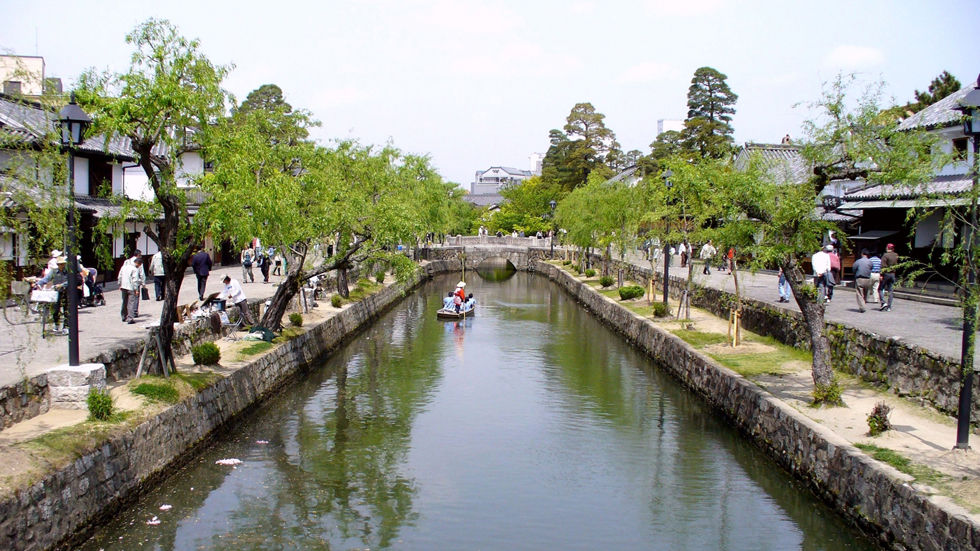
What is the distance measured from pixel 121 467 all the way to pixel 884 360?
566 inches

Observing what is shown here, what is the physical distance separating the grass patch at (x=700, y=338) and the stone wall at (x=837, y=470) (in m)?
0.84

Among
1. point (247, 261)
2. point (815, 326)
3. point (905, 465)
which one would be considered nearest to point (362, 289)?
point (247, 261)

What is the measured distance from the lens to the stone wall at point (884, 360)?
42.0 ft

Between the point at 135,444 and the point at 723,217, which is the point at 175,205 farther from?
the point at 723,217

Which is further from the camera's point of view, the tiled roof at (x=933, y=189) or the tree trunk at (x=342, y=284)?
the tree trunk at (x=342, y=284)

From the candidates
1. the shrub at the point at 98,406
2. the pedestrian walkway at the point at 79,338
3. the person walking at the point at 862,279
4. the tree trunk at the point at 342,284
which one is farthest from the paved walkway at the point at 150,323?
the tree trunk at the point at 342,284

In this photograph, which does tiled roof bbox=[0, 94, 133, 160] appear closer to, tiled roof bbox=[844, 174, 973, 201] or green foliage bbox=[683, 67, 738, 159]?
tiled roof bbox=[844, 174, 973, 201]

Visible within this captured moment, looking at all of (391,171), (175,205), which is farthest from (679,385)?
(391,171)

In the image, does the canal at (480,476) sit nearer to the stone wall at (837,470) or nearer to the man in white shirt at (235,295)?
the stone wall at (837,470)

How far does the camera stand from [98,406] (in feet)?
38.4

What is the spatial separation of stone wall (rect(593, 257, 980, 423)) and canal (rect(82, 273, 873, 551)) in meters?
2.95

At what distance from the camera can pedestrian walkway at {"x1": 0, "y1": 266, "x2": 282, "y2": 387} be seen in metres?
13.2

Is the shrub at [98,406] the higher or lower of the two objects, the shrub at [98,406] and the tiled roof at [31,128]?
the lower

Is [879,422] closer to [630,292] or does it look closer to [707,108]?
[630,292]
